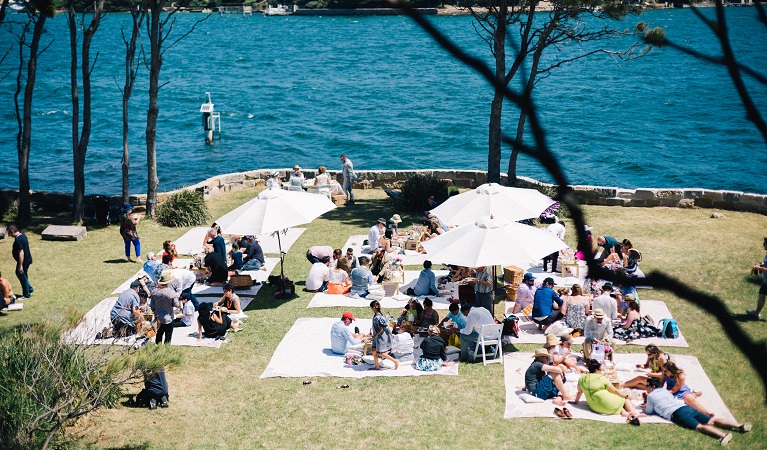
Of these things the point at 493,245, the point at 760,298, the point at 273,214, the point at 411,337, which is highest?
the point at 493,245

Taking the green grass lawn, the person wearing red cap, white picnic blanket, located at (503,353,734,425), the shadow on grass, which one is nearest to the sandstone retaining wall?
the green grass lawn

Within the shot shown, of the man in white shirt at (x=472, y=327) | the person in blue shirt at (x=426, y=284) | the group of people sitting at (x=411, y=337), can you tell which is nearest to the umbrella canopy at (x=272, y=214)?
the person in blue shirt at (x=426, y=284)

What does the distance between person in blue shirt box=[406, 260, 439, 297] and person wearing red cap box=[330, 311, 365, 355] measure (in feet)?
9.00

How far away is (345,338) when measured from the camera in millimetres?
12859

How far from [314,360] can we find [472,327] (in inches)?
99.2

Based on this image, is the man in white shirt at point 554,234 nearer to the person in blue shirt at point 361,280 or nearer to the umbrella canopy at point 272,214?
the person in blue shirt at point 361,280

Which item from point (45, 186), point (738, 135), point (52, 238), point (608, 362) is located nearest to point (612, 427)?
point (608, 362)

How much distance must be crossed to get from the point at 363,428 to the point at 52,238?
12.1 m

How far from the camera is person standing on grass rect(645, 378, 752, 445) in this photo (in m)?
9.97

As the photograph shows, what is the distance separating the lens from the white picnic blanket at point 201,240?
18.7m

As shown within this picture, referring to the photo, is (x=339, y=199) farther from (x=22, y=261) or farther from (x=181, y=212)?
(x=22, y=261)

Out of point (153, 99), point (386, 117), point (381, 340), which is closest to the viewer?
point (381, 340)

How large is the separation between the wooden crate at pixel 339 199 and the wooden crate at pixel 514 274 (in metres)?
7.75

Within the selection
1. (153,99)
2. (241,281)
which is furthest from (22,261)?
(153,99)
